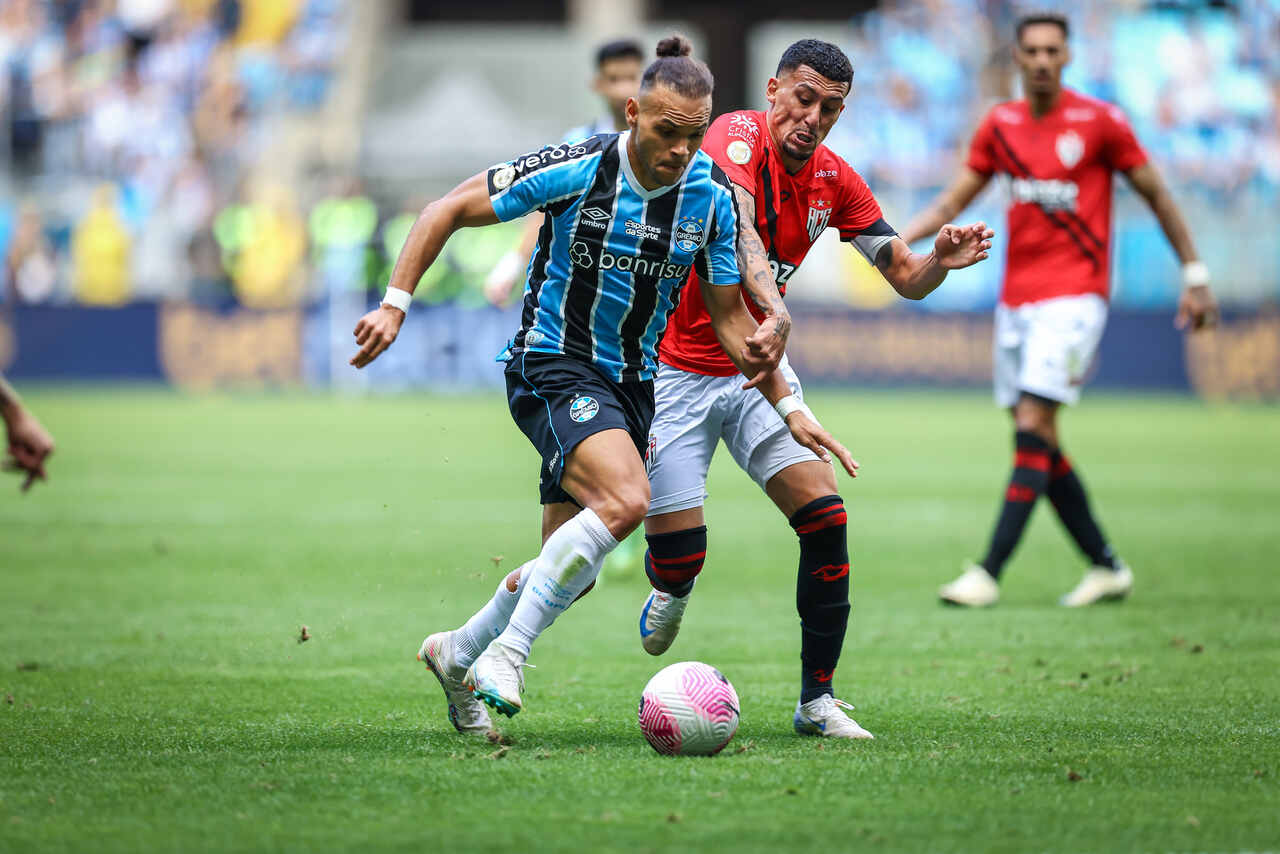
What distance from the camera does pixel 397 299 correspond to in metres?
5.01

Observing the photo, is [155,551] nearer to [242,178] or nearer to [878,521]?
[878,521]

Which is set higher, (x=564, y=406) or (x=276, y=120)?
(x=276, y=120)

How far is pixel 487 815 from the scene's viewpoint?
4199 mm

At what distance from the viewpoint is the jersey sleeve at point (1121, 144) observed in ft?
29.2

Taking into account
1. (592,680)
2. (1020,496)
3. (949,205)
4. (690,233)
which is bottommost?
(592,680)

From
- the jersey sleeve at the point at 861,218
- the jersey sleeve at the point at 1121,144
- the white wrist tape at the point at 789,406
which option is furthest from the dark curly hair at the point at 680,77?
the jersey sleeve at the point at 1121,144

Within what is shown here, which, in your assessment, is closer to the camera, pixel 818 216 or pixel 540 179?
pixel 540 179

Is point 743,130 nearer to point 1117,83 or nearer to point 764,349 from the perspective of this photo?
point 764,349

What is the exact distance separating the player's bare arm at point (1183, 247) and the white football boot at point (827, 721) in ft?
14.0

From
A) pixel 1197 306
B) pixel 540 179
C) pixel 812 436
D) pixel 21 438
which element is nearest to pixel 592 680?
pixel 812 436

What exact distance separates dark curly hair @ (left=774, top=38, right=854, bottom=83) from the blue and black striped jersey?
0.51 meters

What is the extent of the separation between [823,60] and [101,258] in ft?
81.5

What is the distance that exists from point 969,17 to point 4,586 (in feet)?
79.3

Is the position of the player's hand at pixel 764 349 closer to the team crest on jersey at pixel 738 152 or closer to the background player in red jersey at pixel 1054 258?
the team crest on jersey at pixel 738 152
